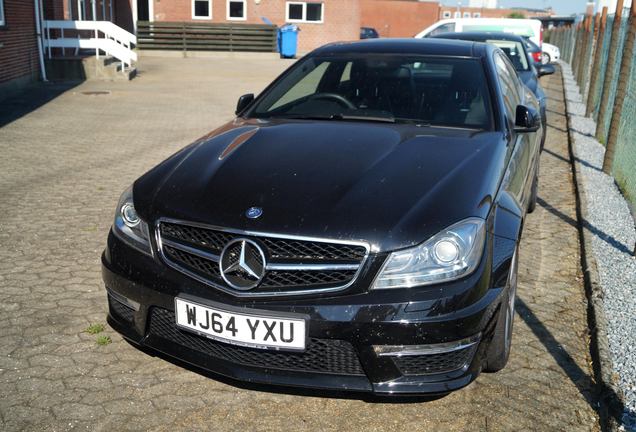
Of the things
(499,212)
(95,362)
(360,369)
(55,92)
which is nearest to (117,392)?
(95,362)

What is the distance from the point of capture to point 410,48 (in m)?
4.96

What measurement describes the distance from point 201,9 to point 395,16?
29568 millimetres

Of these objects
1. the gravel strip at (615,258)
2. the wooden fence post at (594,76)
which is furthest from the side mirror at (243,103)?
Answer: the wooden fence post at (594,76)

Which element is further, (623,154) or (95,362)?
(623,154)

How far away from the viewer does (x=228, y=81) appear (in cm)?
1967

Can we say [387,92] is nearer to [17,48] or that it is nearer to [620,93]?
[620,93]

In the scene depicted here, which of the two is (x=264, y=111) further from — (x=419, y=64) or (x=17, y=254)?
(x=17, y=254)

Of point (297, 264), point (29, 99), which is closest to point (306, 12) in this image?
point (29, 99)

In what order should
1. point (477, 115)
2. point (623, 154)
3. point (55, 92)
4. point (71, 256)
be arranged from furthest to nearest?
point (55, 92) → point (623, 154) → point (71, 256) → point (477, 115)

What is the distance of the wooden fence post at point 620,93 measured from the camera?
8188 millimetres

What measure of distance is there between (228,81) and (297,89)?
49.8 feet

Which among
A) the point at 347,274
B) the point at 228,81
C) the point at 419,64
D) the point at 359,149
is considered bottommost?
the point at 228,81

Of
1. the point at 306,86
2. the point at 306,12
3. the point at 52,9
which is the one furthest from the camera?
the point at 306,12

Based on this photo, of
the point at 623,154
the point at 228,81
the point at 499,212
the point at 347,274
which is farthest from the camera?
the point at 228,81
